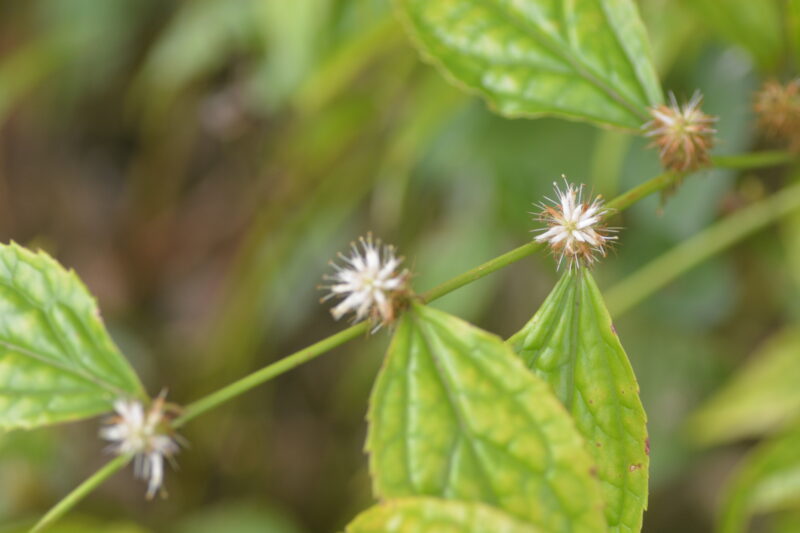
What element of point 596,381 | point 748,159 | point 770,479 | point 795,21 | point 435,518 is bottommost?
point 435,518

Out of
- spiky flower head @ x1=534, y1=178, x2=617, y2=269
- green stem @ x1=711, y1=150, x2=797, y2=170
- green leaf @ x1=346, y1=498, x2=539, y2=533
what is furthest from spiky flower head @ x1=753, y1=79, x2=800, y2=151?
green leaf @ x1=346, y1=498, x2=539, y2=533

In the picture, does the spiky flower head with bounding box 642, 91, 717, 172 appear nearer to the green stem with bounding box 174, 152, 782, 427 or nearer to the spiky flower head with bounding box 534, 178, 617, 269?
the green stem with bounding box 174, 152, 782, 427

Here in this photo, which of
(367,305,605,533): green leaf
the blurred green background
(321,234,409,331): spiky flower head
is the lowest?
(367,305,605,533): green leaf

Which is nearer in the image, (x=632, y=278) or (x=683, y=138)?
(x=683, y=138)

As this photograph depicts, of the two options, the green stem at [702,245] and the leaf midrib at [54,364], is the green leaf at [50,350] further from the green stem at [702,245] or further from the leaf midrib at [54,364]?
the green stem at [702,245]

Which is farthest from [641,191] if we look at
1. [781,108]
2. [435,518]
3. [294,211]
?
[294,211]

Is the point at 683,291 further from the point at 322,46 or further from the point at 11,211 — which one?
the point at 11,211

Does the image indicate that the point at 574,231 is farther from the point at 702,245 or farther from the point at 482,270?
the point at 702,245
